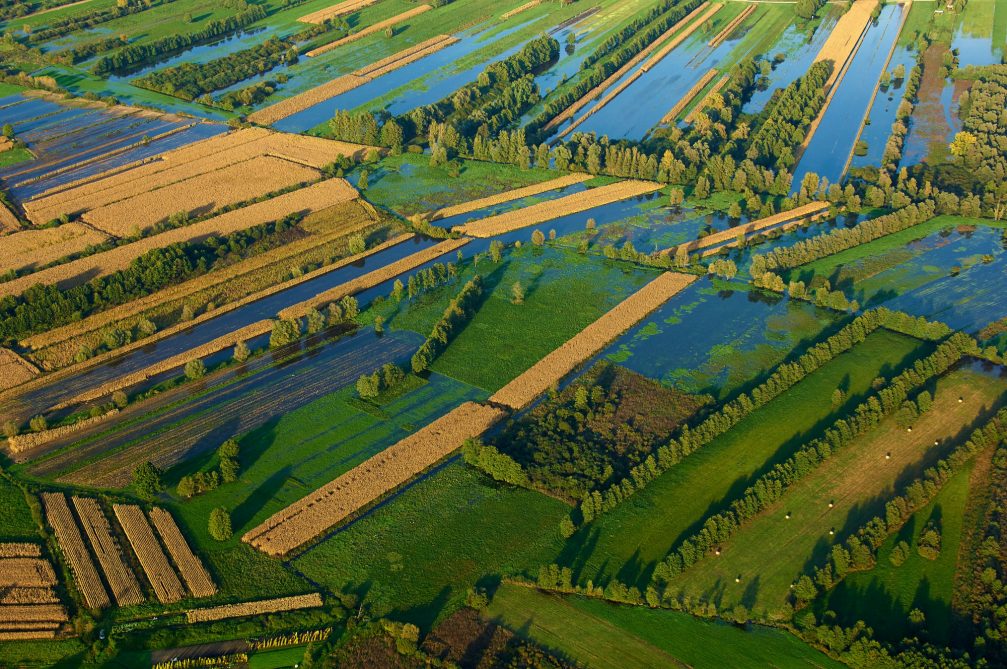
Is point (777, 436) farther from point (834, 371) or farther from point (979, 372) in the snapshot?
point (979, 372)

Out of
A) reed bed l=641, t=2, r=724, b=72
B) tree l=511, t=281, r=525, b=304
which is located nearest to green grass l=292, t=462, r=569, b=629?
tree l=511, t=281, r=525, b=304

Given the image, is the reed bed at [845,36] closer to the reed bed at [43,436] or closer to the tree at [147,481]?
the tree at [147,481]

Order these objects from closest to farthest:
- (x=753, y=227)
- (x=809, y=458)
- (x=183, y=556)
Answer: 1. (x=183, y=556)
2. (x=809, y=458)
3. (x=753, y=227)

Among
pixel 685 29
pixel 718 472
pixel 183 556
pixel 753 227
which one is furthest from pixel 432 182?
pixel 685 29

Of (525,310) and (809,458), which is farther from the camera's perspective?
(525,310)

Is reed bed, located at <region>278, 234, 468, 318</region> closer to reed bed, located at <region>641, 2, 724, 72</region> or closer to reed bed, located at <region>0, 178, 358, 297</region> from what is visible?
reed bed, located at <region>0, 178, 358, 297</region>

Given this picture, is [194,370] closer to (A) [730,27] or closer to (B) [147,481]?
(B) [147,481]
